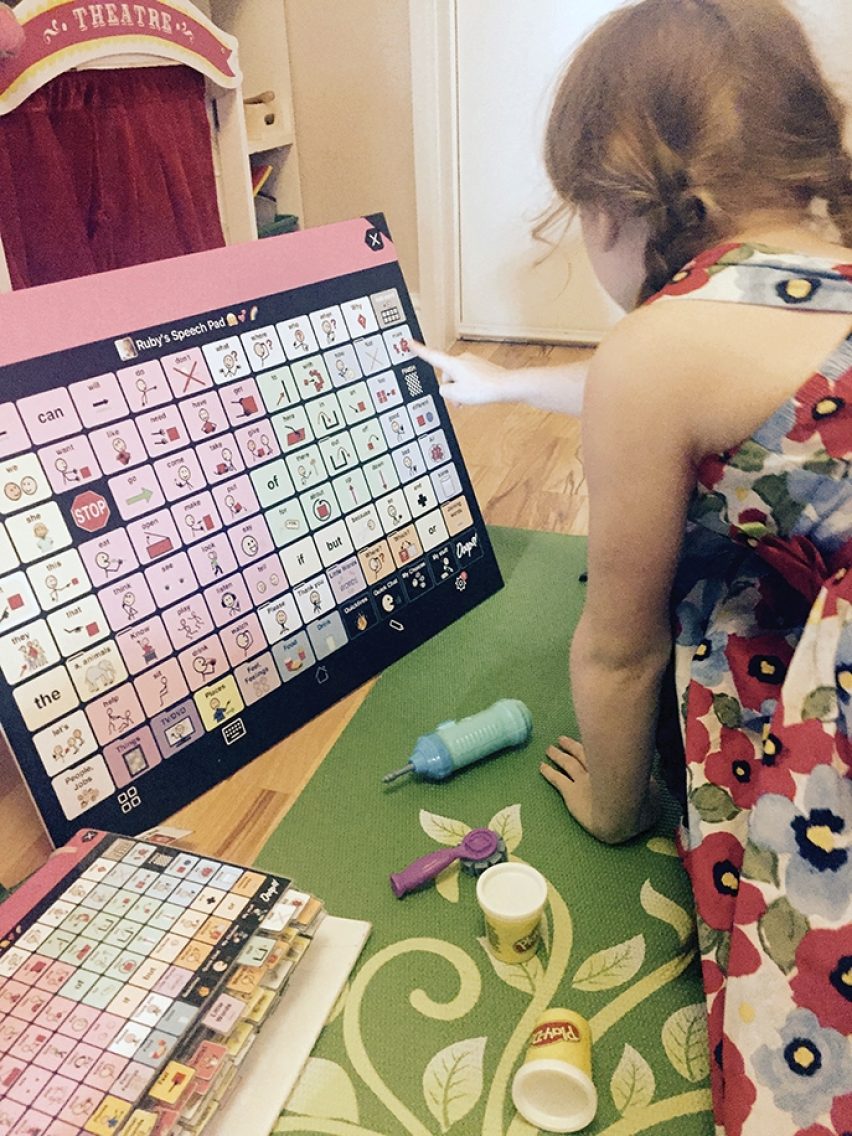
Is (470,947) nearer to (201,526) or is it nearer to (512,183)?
(201,526)

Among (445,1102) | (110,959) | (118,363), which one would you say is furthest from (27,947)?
(118,363)

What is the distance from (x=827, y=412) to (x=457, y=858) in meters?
0.55

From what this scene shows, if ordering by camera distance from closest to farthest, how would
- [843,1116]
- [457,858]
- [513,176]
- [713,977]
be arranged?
[843,1116] < [713,977] < [457,858] < [513,176]

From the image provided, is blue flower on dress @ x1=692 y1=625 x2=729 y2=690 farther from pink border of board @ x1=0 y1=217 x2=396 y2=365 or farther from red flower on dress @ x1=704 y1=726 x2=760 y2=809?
pink border of board @ x1=0 y1=217 x2=396 y2=365

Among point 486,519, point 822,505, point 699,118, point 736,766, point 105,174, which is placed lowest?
point 486,519

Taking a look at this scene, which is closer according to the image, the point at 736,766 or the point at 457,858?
the point at 736,766

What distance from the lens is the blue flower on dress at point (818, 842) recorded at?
641mm

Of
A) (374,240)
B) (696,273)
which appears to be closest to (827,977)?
(696,273)

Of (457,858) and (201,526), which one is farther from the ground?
(201,526)

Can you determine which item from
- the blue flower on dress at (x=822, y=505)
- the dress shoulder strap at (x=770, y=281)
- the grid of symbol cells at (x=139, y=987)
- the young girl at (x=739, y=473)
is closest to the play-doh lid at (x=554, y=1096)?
the young girl at (x=739, y=473)

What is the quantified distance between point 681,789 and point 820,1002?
342mm

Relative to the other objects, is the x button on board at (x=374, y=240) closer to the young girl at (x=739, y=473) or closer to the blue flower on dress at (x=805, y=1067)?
the young girl at (x=739, y=473)

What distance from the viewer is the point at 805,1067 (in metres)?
0.63

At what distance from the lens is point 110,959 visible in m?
0.81
